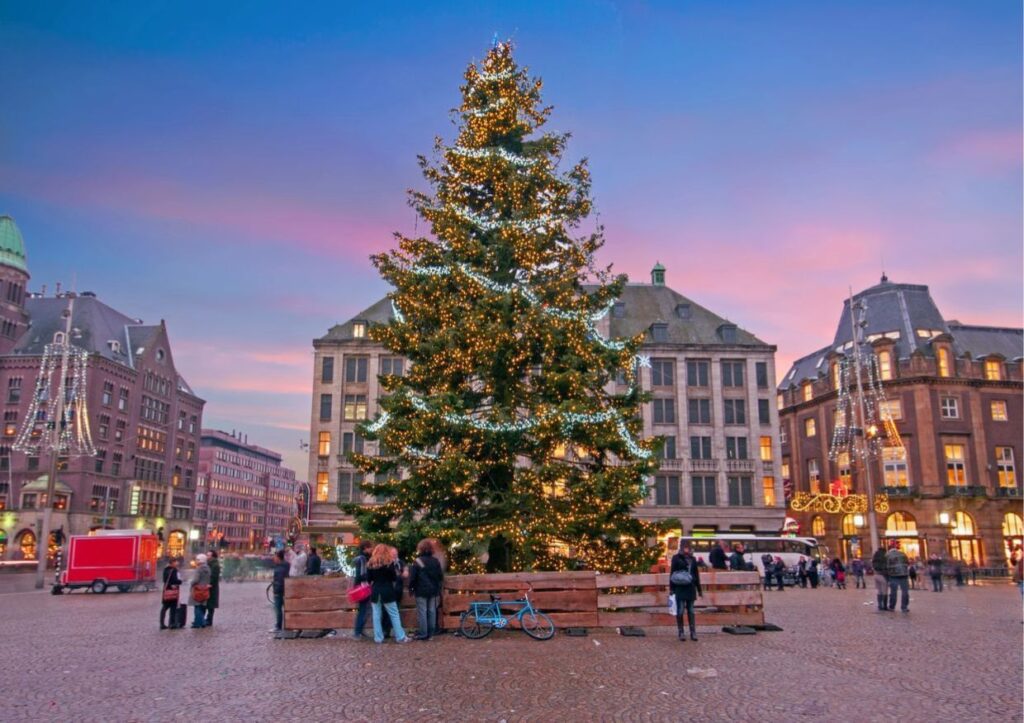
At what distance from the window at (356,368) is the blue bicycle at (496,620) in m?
47.8

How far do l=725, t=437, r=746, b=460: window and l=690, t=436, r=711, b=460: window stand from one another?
1.46 metres

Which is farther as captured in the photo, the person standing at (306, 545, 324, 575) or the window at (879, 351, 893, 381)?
the window at (879, 351, 893, 381)

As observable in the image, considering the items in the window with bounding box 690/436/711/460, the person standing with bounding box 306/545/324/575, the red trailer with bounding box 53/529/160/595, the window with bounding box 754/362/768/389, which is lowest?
the red trailer with bounding box 53/529/160/595

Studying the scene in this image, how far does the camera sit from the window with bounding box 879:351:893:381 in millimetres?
67438

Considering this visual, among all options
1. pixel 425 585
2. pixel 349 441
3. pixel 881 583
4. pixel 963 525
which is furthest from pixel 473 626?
pixel 963 525

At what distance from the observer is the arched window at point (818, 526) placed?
70.8 metres

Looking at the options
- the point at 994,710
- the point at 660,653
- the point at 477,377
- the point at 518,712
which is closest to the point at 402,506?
the point at 477,377

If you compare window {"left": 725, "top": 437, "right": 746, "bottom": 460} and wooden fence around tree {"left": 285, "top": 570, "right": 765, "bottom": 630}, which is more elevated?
window {"left": 725, "top": 437, "right": 746, "bottom": 460}

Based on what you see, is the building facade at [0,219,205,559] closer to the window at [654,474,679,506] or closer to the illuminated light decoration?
the window at [654,474,679,506]

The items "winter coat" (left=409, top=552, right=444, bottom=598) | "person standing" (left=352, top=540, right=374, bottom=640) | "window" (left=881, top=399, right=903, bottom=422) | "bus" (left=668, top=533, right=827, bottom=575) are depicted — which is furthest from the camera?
"window" (left=881, top=399, right=903, bottom=422)

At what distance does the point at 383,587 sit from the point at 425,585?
0.86 metres

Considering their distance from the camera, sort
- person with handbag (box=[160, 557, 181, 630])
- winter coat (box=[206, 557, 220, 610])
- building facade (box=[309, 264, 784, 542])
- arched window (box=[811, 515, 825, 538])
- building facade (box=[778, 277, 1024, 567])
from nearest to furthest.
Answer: person with handbag (box=[160, 557, 181, 630]) → winter coat (box=[206, 557, 220, 610]) → building facade (box=[309, 264, 784, 542]) → building facade (box=[778, 277, 1024, 567]) → arched window (box=[811, 515, 825, 538])

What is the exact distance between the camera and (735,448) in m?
61.9

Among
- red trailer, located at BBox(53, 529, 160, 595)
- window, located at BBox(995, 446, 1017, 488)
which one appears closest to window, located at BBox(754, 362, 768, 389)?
window, located at BBox(995, 446, 1017, 488)
